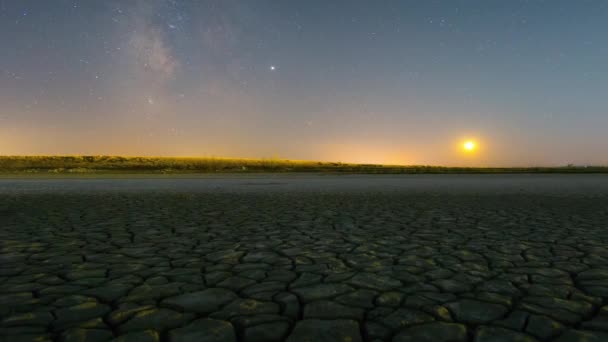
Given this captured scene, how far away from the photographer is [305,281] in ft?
11.0

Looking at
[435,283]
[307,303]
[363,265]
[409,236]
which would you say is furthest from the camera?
[409,236]

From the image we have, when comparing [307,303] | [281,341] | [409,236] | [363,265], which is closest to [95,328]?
[281,341]

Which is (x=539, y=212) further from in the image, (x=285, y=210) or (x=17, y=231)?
(x=17, y=231)

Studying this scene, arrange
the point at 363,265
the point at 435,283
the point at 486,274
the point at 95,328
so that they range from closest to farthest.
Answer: the point at 95,328, the point at 435,283, the point at 486,274, the point at 363,265

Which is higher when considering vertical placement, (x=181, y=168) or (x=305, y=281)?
(x=181, y=168)

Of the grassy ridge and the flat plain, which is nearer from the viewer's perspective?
the flat plain

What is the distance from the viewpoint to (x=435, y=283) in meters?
3.29

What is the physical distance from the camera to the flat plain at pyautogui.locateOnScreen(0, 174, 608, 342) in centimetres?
241

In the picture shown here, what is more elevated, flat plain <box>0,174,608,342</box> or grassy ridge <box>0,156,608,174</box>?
grassy ridge <box>0,156,608,174</box>

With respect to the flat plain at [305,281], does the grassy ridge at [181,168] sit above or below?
above

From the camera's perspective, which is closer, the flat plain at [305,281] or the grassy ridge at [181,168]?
the flat plain at [305,281]

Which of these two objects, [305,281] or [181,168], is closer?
[305,281]

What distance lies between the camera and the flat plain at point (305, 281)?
2414 mm

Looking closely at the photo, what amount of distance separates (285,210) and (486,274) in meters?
5.31
